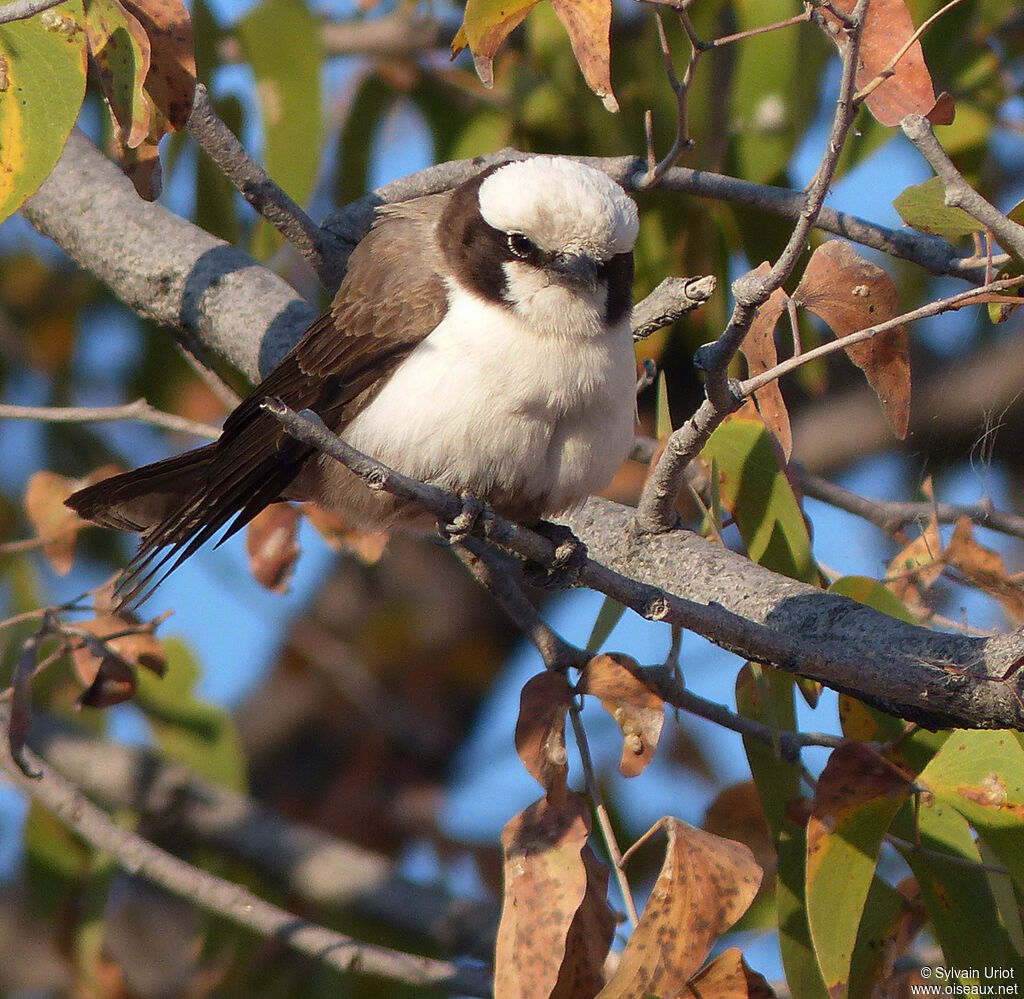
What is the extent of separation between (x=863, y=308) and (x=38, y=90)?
4.38ft

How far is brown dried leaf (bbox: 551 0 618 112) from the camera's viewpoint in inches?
80.3

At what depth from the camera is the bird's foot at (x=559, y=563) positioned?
2473 mm

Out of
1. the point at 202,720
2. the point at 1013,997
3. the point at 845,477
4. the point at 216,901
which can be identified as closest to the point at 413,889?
the point at 202,720

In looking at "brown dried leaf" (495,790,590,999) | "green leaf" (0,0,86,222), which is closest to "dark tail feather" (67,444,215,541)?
"green leaf" (0,0,86,222)

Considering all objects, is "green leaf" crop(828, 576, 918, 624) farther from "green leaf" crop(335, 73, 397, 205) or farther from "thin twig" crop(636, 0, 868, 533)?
"green leaf" crop(335, 73, 397, 205)

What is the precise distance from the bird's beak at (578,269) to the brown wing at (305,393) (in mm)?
272

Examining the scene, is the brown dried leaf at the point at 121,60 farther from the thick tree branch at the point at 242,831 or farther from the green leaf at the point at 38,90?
the thick tree branch at the point at 242,831

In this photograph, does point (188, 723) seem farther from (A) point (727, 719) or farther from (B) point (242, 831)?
(A) point (727, 719)

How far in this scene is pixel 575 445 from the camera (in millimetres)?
2787

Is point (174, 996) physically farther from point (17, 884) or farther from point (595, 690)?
point (595, 690)

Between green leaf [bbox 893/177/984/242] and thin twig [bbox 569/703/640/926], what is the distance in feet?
3.34

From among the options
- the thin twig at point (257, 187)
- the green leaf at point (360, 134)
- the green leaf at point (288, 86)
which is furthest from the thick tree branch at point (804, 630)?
the green leaf at point (360, 134)

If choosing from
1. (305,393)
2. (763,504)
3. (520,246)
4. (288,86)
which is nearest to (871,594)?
(763,504)

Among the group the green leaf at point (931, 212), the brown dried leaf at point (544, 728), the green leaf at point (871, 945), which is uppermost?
the green leaf at point (931, 212)
